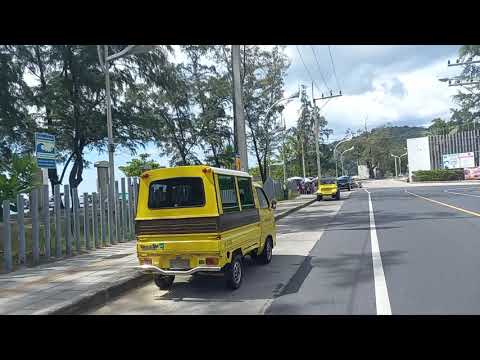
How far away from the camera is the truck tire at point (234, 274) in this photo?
696 centimetres

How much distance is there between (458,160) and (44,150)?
58.7m

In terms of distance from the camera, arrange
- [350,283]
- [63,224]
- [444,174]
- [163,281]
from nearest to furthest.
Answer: [350,283], [163,281], [63,224], [444,174]

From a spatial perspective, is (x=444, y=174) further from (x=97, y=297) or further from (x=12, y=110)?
(x=97, y=297)

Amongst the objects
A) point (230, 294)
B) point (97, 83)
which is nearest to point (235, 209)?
point (230, 294)

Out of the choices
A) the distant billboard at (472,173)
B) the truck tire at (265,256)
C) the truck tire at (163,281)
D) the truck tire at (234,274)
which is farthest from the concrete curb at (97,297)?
the distant billboard at (472,173)

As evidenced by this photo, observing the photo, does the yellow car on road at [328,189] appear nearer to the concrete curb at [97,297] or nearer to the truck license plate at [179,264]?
the concrete curb at [97,297]

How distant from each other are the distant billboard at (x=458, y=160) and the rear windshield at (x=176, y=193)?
2330 inches

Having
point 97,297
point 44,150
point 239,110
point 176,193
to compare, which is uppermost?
point 239,110

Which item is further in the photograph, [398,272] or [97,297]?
[398,272]

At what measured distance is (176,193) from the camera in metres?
7.12

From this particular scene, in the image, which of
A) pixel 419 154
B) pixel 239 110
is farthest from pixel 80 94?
pixel 419 154

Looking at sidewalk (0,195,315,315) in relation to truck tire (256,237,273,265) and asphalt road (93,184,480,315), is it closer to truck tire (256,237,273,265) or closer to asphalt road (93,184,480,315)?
asphalt road (93,184,480,315)
